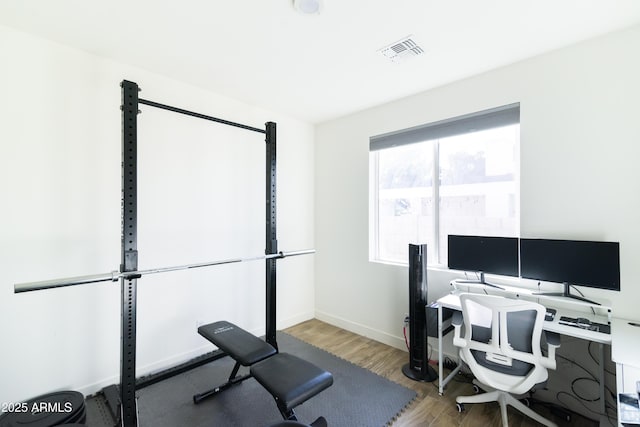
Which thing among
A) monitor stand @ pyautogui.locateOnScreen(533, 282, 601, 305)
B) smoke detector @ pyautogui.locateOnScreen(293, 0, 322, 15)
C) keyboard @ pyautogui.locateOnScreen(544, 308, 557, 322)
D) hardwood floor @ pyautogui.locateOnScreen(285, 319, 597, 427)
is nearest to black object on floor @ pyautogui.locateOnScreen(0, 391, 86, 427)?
hardwood floor @ pyautogui.locateOnScreen(285, 319, 597, 427)

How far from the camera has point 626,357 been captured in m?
1.46

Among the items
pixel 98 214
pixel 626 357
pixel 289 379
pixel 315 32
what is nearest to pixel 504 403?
pixel 626 357

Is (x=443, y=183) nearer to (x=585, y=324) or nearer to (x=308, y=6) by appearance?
(x=585, y=324)

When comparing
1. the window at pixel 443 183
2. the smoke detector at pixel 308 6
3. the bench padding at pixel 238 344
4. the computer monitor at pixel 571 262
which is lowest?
the bench padding at pixel 238 344

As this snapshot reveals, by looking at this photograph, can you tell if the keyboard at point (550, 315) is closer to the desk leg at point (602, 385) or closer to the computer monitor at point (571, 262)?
the computer monitor at point (571, 262)

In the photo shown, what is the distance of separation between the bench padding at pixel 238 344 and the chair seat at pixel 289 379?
0.40ft

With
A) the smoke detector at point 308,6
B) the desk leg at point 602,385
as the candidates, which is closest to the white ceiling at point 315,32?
the smoke detector at point 308,6

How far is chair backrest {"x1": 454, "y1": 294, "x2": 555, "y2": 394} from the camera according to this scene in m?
1.79

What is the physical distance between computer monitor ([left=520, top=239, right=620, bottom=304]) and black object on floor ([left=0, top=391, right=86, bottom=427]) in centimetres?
321

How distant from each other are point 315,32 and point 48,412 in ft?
9.68

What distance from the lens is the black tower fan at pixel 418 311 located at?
8.46 ft

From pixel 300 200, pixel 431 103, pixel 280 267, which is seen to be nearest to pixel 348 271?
pixel 280 267

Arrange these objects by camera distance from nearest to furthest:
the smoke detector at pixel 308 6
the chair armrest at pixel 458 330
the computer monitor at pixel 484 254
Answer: the smoke detector at pixel 308 6, the chair armrest at pixel 458 330, the computer monitor at pixel 484 254

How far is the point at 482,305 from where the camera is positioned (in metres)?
1.94
